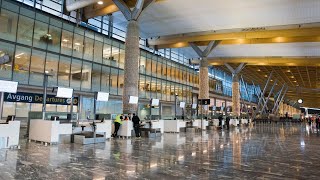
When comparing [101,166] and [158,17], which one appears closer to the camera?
[101,166]

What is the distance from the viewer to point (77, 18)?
2502 cm

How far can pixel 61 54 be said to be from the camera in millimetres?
24469

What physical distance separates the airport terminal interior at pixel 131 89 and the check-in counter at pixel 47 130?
0.04 m

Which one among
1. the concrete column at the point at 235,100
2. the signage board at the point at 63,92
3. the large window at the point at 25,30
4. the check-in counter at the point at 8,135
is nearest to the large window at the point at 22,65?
the large window at the point at 25,30

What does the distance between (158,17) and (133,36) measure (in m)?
6.61

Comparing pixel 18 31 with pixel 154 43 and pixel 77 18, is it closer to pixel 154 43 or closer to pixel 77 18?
pixel 77 18

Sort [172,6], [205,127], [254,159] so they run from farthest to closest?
1. [205,127]
2. [172,6]
3. [254,159]

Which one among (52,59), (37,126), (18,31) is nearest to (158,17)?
(52,59)

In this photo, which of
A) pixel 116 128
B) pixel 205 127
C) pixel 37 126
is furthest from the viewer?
pixel 205 127

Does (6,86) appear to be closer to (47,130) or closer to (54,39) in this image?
(47,130)

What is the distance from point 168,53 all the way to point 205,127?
1798cm

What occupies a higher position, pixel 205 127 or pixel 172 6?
pixel 172 6

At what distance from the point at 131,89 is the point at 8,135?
9.28m

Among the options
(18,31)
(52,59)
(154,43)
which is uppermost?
(154,43)
